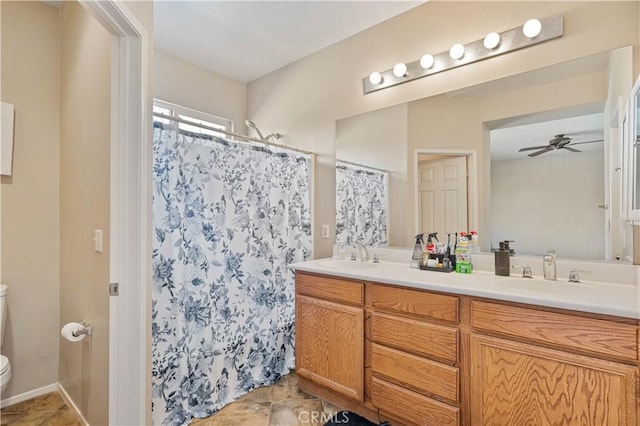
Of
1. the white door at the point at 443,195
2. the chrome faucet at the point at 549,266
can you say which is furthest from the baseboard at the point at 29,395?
the chrome faucet at the point at 549,266

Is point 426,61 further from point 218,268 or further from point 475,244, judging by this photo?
point 218,268

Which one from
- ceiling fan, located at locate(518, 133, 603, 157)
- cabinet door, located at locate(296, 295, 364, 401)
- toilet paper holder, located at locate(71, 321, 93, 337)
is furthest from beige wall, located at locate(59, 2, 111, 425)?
ceiling fan, located at locate(518, 133, 603, 157)

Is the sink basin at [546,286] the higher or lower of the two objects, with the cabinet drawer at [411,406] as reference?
higher

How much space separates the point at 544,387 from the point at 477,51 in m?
1.75

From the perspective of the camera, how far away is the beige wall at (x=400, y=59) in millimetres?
1568

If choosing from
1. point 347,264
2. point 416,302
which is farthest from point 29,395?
point 416,302

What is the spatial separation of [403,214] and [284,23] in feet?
5.34

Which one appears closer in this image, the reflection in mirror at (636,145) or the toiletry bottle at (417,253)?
the reflection in mirror at (636,145)

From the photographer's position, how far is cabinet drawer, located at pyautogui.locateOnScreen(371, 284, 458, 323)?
57.1 inches

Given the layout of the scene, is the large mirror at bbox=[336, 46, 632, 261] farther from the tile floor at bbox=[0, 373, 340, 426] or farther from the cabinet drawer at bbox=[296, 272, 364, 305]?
the tile floor at bbox=[0, 373, 340, 426]

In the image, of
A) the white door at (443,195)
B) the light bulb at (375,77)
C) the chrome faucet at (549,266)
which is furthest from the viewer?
the light bulb at (375,77)

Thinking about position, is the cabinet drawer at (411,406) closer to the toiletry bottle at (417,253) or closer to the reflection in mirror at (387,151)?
the toiletry bottle at (417,253)

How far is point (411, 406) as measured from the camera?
5.11 ft

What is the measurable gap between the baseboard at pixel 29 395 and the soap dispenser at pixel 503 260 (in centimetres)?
293
